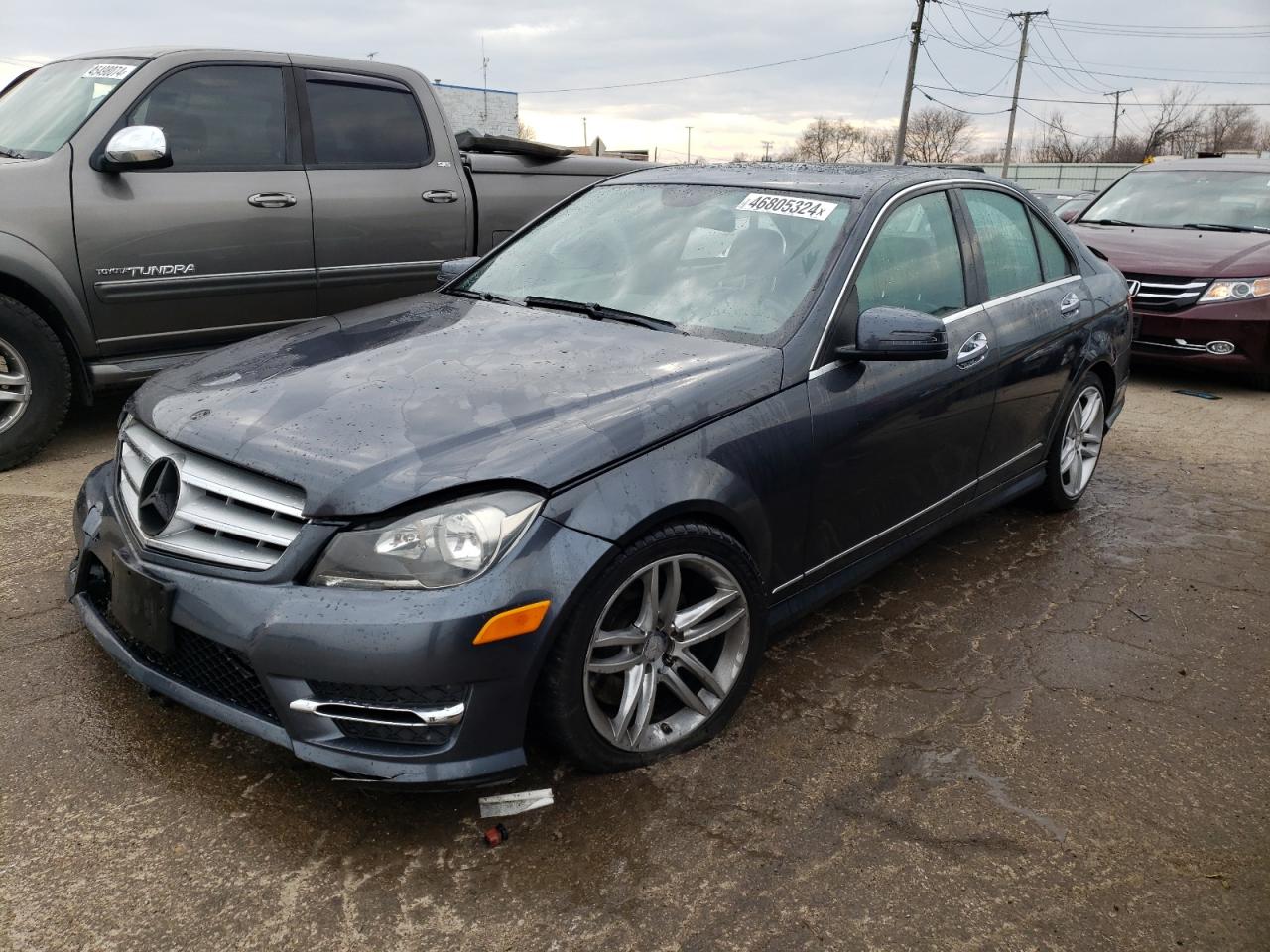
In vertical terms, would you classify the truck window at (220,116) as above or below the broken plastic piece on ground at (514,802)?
above

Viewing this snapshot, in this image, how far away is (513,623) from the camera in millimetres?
2213

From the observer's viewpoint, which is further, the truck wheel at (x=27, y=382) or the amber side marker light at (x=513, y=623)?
the truck wheel at (x=27, y=382)

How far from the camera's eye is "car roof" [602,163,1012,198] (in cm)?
354

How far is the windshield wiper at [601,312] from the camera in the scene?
3.15m

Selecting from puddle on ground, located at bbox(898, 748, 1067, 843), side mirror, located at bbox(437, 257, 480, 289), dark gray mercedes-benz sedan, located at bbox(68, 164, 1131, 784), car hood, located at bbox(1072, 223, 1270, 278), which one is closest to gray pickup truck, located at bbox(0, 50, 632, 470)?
side mirror, located at bbox(437, 257, 480, 289)

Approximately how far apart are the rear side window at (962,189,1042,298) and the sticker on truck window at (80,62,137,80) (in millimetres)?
4032

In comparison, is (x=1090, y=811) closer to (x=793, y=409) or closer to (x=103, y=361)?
(x=793, y=409)

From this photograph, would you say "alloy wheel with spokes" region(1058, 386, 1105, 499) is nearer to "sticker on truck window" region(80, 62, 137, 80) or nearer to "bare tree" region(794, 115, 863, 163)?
"sticker on truck window" region(80, 62, 137, 80)

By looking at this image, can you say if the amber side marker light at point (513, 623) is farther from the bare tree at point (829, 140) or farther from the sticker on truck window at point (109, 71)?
the bare tree at point (829, 140)

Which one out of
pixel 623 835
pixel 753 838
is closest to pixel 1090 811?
pixel 753 838

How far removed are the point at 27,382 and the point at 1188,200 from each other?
29.0 ft

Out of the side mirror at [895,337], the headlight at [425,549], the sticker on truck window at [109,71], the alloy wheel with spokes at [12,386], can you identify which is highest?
the sticker on truck window at [109,71]

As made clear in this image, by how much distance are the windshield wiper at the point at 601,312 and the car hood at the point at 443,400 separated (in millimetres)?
43

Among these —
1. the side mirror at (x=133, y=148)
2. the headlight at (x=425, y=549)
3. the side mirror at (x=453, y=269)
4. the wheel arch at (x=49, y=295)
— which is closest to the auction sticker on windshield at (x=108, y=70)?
the side mirror at (x=133, y=148)
